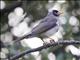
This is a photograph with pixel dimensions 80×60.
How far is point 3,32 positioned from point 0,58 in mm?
944

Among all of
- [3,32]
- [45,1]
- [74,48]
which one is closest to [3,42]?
[3,32]

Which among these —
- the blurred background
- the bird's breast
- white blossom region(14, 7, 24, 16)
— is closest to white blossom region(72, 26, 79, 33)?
the blurred background

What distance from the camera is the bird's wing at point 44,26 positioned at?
480 cm

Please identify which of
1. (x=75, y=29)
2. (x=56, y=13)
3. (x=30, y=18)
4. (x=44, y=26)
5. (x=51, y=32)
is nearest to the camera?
(x=51, y=32)

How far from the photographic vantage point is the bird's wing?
15.8 feet

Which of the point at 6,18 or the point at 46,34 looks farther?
the point at 6,18

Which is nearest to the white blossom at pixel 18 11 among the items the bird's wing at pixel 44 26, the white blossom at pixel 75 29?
the white blossom at pixel 75 29

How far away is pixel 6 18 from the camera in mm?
7105

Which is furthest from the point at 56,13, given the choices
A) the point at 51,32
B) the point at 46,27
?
the point at 51,32

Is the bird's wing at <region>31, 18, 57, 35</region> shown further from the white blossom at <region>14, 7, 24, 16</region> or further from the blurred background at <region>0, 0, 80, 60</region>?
the white blossom at <region>14, 7, 24, 16</region>

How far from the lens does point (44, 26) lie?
5.05m

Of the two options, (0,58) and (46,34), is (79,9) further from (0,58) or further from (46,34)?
(46,34)

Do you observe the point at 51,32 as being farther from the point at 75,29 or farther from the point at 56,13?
the point at 75,29

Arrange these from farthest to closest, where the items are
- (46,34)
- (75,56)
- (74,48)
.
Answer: (74,48) < (75,56) < (46,34)
